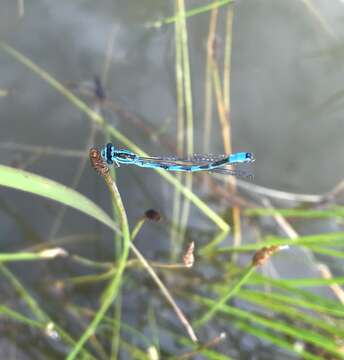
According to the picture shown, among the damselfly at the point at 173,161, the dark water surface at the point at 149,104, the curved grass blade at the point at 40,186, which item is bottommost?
the curved grass blade at the point at 40,186

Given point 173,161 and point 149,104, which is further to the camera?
point 149,104

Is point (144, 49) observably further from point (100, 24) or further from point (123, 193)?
point (123, 193)

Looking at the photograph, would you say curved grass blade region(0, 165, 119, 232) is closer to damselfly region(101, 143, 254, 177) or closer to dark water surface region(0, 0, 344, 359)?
damselfly region(101, 143, 254, 177)

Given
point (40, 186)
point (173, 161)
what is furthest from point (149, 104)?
point (40, 186)

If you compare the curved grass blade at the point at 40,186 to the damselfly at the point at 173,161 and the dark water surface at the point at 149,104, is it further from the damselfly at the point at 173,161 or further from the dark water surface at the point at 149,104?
the dark water surface at the point at 149,104

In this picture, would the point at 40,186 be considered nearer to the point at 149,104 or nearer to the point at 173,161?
the point at 173,161

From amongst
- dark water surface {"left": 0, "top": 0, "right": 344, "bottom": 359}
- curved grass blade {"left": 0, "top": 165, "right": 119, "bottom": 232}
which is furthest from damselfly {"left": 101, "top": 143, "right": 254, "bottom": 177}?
dark water surface {"left": 0, "top": 0, "right": 344, "bottom": 359}

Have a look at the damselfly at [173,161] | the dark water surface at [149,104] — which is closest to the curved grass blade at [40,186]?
the damselfly at [173,161]

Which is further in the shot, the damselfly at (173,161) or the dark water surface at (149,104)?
the dark water surface at (149,104)

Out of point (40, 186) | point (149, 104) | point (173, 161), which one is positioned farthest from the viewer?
point (149, 104)
